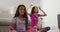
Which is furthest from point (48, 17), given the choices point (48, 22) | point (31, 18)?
point (31, 18)

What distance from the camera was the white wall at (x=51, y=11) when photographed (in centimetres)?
261

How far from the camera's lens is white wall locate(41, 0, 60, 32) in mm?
2606

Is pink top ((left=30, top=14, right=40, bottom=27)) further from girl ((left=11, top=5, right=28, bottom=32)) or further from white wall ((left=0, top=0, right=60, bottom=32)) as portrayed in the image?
white wall ((left=0, top=0, right=60, bottom=32))

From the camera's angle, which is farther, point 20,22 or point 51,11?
point 51,11

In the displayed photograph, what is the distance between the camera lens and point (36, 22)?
2006 millimetres

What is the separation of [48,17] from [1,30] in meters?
0.90

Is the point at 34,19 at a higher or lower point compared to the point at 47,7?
lower

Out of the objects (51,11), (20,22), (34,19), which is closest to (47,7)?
(51,11)

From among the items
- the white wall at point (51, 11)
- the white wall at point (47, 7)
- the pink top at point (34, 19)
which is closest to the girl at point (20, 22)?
the pink top at point (34, 19)

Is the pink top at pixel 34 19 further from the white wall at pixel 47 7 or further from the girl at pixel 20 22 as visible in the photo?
the white wall at pixel 47 7

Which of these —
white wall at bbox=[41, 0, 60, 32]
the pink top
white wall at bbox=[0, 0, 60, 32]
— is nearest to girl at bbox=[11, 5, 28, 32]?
the pink top

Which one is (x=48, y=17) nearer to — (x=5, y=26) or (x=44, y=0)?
(x=44, y=0)

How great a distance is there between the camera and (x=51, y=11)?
266cm

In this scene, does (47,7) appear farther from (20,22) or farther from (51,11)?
(20,22)
